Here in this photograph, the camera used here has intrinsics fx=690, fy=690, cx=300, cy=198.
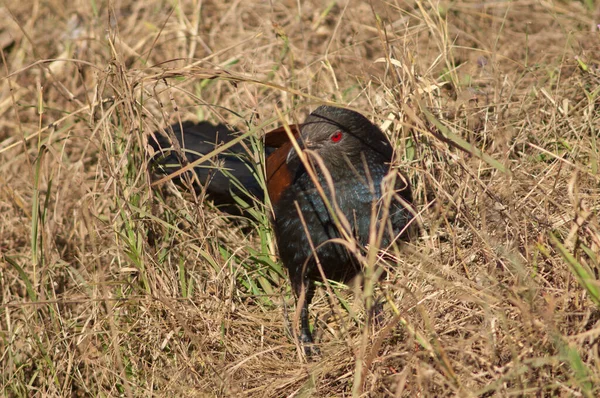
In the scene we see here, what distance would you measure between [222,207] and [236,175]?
35cm

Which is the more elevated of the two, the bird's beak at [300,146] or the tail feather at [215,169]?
the bird's beak at [300,146]

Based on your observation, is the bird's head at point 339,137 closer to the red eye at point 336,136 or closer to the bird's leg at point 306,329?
the red eye at point 336,136

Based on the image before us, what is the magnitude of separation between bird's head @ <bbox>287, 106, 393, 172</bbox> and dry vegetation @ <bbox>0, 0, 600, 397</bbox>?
0.60 feet

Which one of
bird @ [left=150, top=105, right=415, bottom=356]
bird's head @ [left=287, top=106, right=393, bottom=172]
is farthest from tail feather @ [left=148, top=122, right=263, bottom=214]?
bird's head @ [left=287, top=106, right=393, bottom=172]

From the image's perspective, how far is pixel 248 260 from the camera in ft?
→ 11.5

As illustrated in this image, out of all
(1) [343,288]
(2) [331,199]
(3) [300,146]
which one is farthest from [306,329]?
(3) [300,146]

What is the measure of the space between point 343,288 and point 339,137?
752 millimetres

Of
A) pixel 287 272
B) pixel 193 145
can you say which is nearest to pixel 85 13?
pixel 193 145

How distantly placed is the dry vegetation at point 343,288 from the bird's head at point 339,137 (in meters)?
0.18

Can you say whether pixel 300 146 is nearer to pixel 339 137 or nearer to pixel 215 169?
pixel 339 137

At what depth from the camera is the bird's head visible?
317 cm

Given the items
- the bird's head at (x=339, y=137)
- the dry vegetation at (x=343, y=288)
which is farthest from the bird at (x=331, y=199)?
the dry vegetation at (x=343, y=288)

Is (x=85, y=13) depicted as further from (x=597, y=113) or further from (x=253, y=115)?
(x=597, y=113)

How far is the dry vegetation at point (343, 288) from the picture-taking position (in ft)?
7.95
